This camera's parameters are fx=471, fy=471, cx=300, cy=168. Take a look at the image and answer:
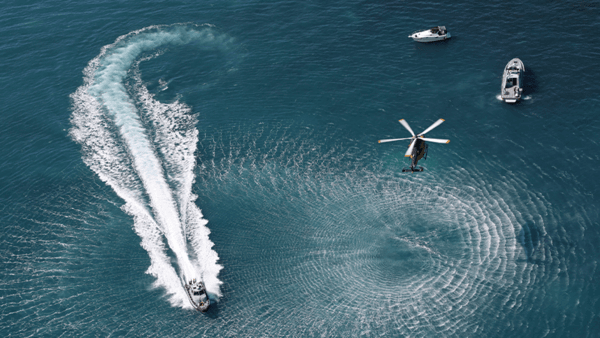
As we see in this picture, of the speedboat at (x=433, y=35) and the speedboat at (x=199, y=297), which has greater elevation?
the speedboat at (x=433, y=35)

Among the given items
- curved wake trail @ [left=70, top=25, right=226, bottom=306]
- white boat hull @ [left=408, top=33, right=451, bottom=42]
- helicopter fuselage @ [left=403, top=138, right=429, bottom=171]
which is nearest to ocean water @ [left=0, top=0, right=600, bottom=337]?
curved wake trail @ [left=70, top=25, right=226, bottom=306]

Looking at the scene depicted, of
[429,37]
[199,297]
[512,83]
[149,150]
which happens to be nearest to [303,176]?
[199,297]

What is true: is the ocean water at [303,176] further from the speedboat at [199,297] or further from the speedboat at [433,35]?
the speedboat at [199,297]

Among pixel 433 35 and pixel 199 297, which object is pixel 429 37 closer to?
pixel 433 35

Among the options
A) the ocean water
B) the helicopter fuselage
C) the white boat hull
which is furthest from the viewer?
the white boat hull

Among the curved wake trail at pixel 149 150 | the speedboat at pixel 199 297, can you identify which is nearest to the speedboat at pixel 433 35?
the curved wake trail at pixel 149 150

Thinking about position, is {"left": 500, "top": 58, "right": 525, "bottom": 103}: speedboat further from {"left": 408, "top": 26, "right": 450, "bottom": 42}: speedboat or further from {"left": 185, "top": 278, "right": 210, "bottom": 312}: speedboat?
{"left": 185, "top": 278, "right": 210, "bottom": 312}: speedboat
